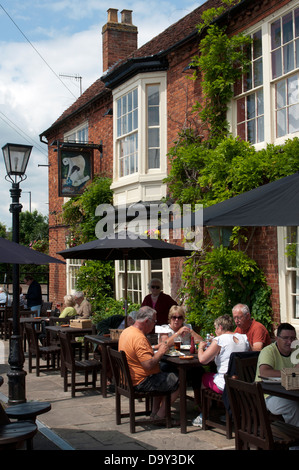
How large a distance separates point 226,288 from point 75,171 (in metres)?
8.16

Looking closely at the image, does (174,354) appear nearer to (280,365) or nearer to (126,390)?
(126,390)

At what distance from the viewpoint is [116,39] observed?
1755cm

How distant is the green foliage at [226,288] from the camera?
28.9ft

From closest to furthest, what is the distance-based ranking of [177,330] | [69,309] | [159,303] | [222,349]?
[222,349] < [177,330] < [159,303] < [69,309]

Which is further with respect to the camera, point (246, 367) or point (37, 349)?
point (37, 349)

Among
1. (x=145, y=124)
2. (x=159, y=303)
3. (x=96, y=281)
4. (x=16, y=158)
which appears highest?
(x=145, y=124)

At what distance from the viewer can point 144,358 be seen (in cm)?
627

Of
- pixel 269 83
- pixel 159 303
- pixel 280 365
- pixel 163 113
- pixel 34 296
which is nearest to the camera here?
pixel 280 365

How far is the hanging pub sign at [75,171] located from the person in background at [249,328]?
1011 centimetres

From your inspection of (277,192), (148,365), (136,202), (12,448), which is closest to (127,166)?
(136,202)

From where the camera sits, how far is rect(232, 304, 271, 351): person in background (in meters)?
6.68

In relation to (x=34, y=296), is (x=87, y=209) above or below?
above

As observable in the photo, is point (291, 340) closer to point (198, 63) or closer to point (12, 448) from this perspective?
point (12, 448)

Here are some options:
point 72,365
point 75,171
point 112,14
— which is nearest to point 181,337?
point 72,365
